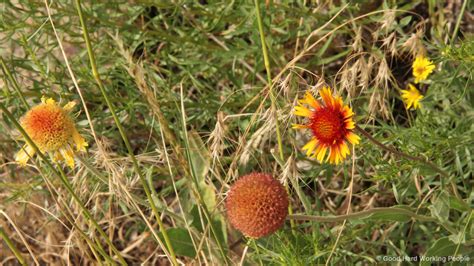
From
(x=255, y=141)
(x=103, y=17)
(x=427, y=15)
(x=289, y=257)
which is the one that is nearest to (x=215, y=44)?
(x=103, y=17)

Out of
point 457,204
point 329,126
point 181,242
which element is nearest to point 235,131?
point 181,242

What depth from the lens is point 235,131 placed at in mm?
2916

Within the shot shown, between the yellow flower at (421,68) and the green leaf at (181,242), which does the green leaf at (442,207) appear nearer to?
the yellow flower at (421,68)

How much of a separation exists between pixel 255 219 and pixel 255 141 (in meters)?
0.51

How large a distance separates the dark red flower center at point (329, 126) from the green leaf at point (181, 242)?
74 centimetres

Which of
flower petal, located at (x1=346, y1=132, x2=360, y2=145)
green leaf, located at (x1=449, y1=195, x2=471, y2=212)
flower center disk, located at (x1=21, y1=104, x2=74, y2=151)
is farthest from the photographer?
green leaf, located at (x1=449, y1=195, x2=471, y2=212)

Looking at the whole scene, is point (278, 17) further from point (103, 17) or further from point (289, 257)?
point (289, 257)

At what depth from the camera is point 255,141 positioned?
6.68 ft

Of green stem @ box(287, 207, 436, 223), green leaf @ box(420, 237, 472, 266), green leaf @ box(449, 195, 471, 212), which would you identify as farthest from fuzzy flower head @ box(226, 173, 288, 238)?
green leaf @ box(449, 195, 471, 212)

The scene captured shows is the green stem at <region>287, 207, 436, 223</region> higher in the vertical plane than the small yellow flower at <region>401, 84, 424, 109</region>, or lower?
higher

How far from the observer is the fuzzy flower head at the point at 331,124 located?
171cm

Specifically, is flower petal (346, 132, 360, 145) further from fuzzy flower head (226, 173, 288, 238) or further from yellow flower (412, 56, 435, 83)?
yellow flower (412, 56, 435, 83)

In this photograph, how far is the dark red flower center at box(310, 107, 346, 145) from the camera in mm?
1713

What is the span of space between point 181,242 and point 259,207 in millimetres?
774
